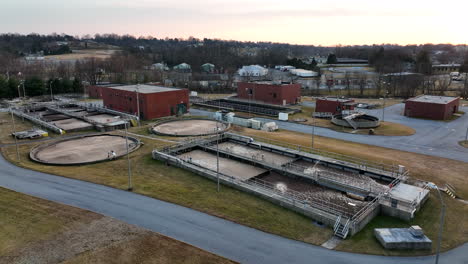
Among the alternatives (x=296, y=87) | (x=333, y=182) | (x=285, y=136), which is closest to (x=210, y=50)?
(x=296, y=87)

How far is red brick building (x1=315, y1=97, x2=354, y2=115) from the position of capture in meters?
55.4

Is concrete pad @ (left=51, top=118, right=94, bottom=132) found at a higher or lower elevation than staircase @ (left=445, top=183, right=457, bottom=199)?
higher

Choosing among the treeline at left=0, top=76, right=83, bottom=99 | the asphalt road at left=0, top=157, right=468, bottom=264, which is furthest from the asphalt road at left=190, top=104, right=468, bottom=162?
the treeline at left=0, top=76, right=83, bottom=99

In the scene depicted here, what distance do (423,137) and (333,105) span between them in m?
16.9

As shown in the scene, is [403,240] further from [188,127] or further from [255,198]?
[188,127]

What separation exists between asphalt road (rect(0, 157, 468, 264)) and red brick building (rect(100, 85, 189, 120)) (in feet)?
85.4

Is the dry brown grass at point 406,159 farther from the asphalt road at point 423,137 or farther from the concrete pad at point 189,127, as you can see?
the concrete pad at point 189,127

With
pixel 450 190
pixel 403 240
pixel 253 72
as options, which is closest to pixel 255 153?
pixel 450 190

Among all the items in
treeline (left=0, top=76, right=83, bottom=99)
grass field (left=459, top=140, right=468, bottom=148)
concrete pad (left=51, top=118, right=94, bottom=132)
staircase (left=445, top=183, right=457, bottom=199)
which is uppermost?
treeline (left=0, top=76, right=83, bottom=99)

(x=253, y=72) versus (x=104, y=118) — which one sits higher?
(x=253, y=72)

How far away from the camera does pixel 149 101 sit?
168ft

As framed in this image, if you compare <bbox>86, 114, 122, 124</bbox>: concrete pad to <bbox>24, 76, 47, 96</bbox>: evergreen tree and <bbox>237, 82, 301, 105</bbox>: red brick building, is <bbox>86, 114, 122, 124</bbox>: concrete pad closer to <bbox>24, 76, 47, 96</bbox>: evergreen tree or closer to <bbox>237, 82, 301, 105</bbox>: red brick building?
<bbox>237, 82, 301, 105</bbox>: red brick building

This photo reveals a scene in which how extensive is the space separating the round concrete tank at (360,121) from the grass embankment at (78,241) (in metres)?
37.3

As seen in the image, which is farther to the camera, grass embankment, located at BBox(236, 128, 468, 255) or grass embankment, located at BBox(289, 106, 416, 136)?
grass embankment, located at BBox(289, 106, 416, 136)
